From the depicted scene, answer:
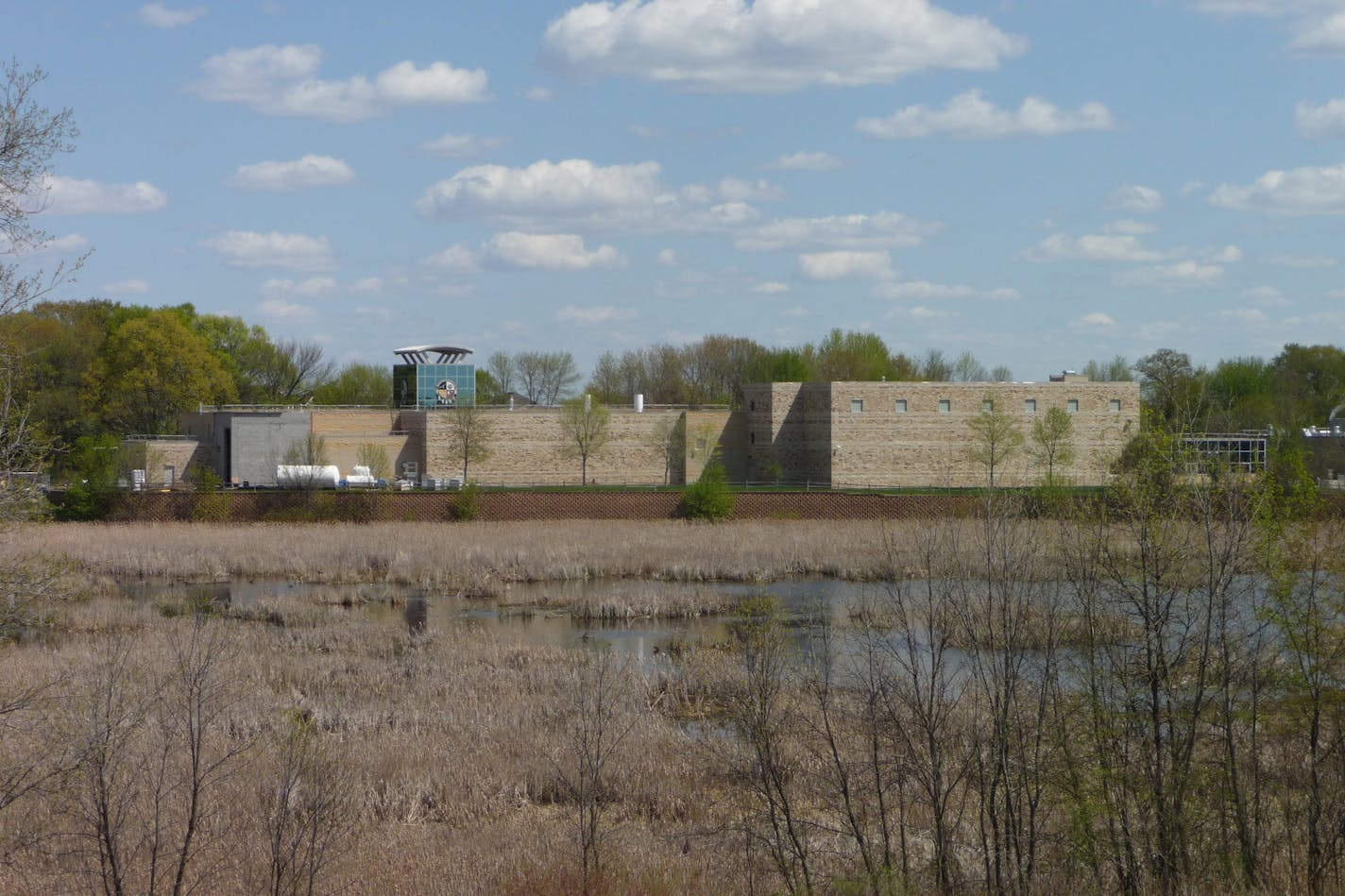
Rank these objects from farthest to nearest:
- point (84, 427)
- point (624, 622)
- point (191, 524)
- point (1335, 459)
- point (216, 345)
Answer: point (216, 345), point (84, 427), point (1335, 459), point (191, 524), point (624, 622)

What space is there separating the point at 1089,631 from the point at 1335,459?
48.0 metres

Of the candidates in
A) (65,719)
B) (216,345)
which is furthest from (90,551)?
(216,345)

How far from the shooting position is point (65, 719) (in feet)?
47.5

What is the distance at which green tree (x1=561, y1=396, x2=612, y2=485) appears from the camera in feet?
220

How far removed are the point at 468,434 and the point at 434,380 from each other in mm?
9086

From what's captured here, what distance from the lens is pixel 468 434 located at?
65000mm

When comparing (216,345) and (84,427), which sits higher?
(216,345)

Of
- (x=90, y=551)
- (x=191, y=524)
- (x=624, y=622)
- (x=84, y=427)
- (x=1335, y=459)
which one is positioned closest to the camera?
(x=624, y=622)

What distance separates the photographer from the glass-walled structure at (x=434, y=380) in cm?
7212

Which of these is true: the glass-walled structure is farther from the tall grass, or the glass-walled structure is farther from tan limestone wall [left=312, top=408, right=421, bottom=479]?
the tall grass

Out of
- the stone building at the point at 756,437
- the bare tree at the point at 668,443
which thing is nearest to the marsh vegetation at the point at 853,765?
the stone building at the point at 756,437

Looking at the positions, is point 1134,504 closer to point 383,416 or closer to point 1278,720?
point 1278,720

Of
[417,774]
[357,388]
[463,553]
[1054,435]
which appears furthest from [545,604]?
[357,388]

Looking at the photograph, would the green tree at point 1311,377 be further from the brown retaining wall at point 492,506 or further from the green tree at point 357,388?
the green tree at point 357,388
